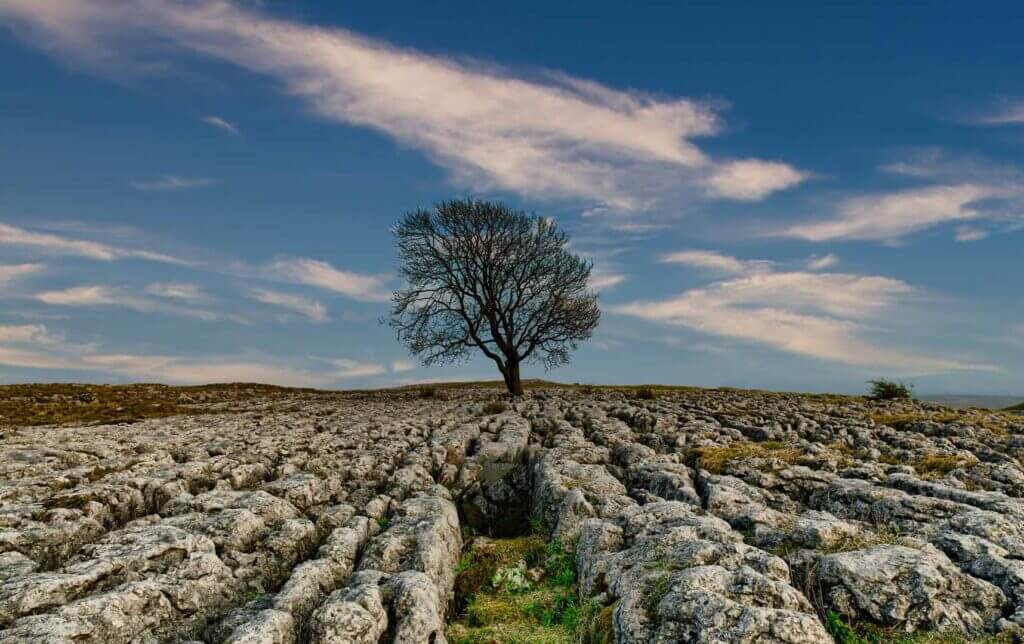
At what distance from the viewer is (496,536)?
13.2 meters

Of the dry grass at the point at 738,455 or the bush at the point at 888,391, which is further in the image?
the bush at the point at 888,391

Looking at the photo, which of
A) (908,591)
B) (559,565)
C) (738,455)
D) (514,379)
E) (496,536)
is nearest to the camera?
(908,591)

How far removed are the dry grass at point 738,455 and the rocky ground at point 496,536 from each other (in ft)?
0.34

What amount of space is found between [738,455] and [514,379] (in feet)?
112

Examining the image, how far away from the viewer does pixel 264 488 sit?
41.2 ft

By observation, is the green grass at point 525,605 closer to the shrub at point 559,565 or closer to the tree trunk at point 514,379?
the shrub at point 559,565

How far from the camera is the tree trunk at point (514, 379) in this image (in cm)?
4853

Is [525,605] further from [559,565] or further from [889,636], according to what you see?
[889,636]

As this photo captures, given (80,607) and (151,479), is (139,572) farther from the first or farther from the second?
(151,479)

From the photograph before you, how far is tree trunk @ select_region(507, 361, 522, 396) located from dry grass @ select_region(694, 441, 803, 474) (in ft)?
104

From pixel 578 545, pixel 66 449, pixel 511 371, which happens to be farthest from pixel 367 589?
pixel 511 371

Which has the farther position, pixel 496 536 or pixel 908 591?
pixel 496 536

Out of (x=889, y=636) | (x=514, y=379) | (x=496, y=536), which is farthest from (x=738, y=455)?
(x=514, y=379)

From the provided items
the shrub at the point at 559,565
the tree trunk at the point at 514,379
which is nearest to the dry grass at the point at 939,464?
the shrub at the point at 559,565
